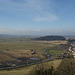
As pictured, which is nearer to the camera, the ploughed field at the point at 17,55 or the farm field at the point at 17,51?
the ploughed field at the point at 17,55

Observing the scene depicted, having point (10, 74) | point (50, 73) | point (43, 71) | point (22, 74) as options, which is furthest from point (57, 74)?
point (10, 74)

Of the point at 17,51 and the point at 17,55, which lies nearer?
the point at 17,55

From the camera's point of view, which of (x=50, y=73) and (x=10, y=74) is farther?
(x=10, y=74)

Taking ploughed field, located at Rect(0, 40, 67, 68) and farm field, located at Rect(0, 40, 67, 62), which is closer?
ploughed field, located at Rect(0, 40, 67, 68)

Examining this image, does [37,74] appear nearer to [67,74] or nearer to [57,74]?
[57,74]

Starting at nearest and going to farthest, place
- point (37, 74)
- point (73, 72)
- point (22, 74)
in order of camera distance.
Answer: point (73, 72), point (37, 74), point (22, 74)

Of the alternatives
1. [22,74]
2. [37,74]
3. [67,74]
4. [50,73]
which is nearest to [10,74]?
[22,74]

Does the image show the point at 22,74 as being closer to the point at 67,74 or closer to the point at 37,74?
the point at 37,74

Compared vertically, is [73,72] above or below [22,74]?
above

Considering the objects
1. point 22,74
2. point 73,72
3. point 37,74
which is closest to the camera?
point 73,72
